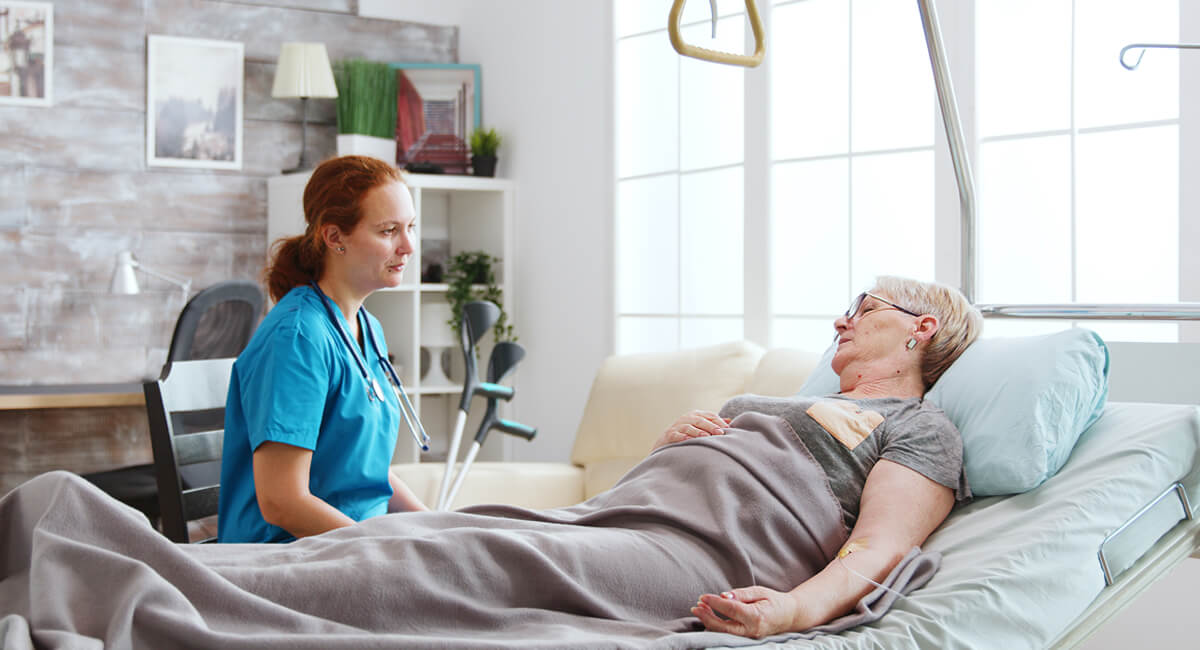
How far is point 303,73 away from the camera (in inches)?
163

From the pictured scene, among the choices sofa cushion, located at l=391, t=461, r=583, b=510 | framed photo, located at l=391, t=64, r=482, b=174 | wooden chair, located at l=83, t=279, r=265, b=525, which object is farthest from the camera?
framed photo, located at l=391, t=64, r=482, b=174

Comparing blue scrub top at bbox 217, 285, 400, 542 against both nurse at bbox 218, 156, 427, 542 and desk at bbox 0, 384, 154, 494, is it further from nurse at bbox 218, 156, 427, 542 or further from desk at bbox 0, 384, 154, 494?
desk at bbox 0, 384, 154, 494

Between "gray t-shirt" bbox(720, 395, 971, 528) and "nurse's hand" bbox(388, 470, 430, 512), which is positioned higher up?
"gray t-shirt" bbox(720, 395, 971, 528)

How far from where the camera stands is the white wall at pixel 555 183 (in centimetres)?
397

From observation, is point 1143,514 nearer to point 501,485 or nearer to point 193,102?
point 501,485

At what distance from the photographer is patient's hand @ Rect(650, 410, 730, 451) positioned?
5.88ft

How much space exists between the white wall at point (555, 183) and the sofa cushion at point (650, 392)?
2.11ft

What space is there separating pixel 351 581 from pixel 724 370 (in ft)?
6.18

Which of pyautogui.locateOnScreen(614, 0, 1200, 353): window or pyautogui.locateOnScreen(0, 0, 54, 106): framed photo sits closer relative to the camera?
pyautogui.locateOnScreen(614, 0, 1200, 353): window

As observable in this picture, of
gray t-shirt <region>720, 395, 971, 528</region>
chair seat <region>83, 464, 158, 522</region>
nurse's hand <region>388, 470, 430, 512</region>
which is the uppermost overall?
gray t-shirt <region>720, 395, 971, 528</region>

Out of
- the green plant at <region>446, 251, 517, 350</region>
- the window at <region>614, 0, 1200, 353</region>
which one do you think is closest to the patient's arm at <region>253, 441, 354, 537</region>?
the window at <region>614, 0, 1200, 353</region>

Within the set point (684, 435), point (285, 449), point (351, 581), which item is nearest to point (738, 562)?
point (684, 435)

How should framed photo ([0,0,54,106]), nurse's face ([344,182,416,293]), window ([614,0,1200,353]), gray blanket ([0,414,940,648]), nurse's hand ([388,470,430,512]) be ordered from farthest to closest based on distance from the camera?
1. framed photo ([0,0,54,106])
2. window ([614,0,1200,353])
3. nurse's hand ([388,470,430,512])
4. nurse's face ([344,182,416,293])
5. gray blanket ([0,414,940,648])

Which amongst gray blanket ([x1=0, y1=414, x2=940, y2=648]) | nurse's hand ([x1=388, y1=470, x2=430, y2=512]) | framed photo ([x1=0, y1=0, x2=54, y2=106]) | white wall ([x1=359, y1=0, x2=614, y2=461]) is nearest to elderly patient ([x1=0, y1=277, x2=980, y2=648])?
gray blanket ([x1=0, y1=414, x2=940, y2=648])
